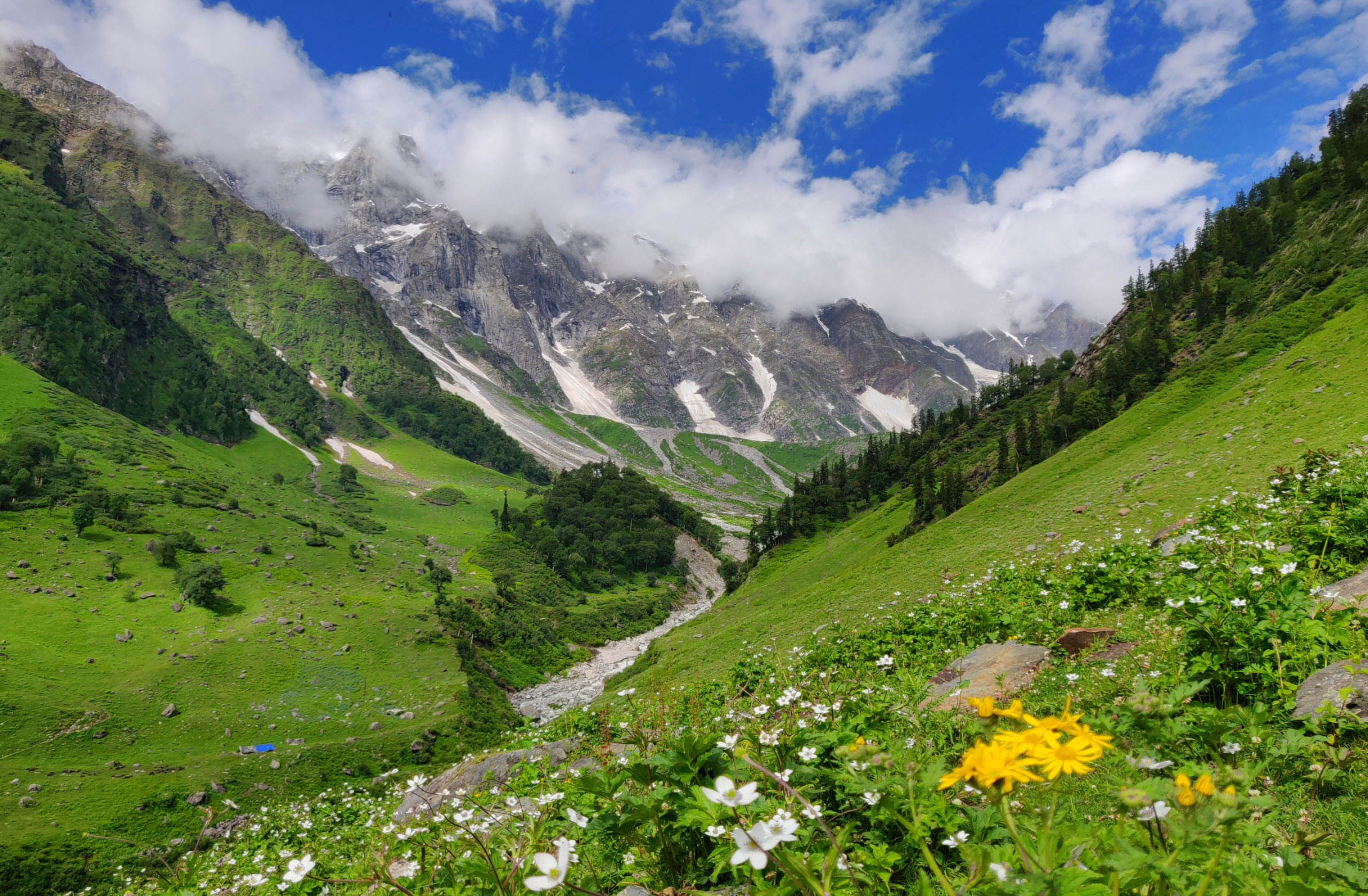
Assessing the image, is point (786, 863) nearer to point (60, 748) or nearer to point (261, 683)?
point (60, 748)

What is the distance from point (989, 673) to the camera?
901 cm

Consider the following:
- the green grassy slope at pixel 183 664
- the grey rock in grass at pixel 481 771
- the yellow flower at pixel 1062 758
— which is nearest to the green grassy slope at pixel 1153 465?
the grey rock in grass at pixel 481 771

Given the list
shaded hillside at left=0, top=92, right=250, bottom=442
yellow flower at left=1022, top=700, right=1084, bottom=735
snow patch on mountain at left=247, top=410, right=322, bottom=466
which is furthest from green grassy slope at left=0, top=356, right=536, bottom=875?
snow patch on mountain at left=247, top=410, right=322, bottom=466

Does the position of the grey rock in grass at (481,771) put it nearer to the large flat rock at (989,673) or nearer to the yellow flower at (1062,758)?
the large flat rock at (989,673)

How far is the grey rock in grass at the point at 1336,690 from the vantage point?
4.35 meters

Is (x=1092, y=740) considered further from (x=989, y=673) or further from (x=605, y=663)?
(x=605, y=663)

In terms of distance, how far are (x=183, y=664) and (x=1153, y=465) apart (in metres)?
57.8

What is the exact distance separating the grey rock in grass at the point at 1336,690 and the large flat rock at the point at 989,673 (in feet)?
8.85

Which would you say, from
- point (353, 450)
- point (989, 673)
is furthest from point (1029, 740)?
point (353, 450)

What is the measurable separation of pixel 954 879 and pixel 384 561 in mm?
75927

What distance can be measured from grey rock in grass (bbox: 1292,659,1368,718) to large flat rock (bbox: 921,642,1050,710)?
8.85 ft

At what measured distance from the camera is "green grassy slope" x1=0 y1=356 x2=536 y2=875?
89.4 ft

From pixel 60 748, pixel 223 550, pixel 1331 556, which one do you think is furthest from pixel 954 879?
pixel 223 550

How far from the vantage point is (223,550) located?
185ft
